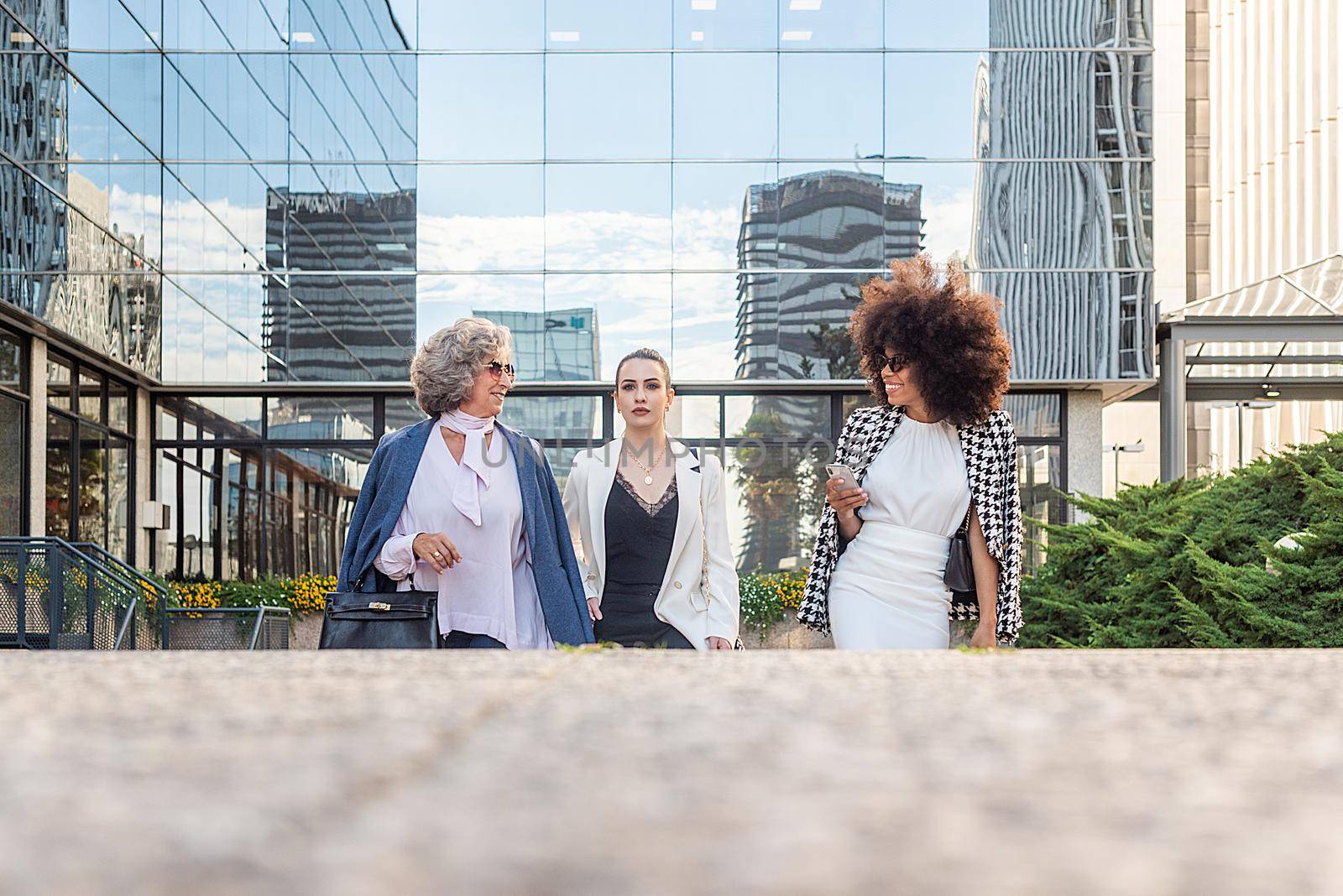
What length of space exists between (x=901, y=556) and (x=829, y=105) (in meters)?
16.0

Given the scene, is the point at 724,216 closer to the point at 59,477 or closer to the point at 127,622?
the point at 59,477

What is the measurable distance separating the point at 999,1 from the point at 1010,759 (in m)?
21.4

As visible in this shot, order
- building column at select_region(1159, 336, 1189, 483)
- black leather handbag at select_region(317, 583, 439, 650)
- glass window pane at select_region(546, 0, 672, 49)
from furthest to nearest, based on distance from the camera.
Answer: glass window pane at select_region(546, 0, 672, 49) → building column at select_region(1159, 336, 1189, 483) → black leather handbag at select_region(317, 583, 439, 650)

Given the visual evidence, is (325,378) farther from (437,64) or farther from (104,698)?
(104,698)

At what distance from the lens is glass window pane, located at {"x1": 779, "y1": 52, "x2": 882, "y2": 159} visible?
20188mm

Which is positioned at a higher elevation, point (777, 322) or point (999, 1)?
point (999, 1)

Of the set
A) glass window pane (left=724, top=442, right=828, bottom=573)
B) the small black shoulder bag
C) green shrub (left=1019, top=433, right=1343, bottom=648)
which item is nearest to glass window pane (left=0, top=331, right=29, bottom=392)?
glass window pane (left=724, top=442, right=828, bottom=573)

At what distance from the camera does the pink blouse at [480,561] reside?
4941 mm

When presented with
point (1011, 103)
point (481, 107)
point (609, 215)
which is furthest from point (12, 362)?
point (1011, 103)

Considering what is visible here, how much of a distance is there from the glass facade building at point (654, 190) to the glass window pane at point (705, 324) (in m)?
0.04

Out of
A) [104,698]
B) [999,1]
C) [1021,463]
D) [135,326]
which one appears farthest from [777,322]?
[104,698]

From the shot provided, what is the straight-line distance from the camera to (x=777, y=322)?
20.3 metres

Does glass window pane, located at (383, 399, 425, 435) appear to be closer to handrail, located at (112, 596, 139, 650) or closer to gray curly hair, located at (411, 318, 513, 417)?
handrail, located at (112, 596, 139, 650)

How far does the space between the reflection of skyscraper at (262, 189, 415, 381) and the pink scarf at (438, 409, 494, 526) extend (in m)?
15.3
